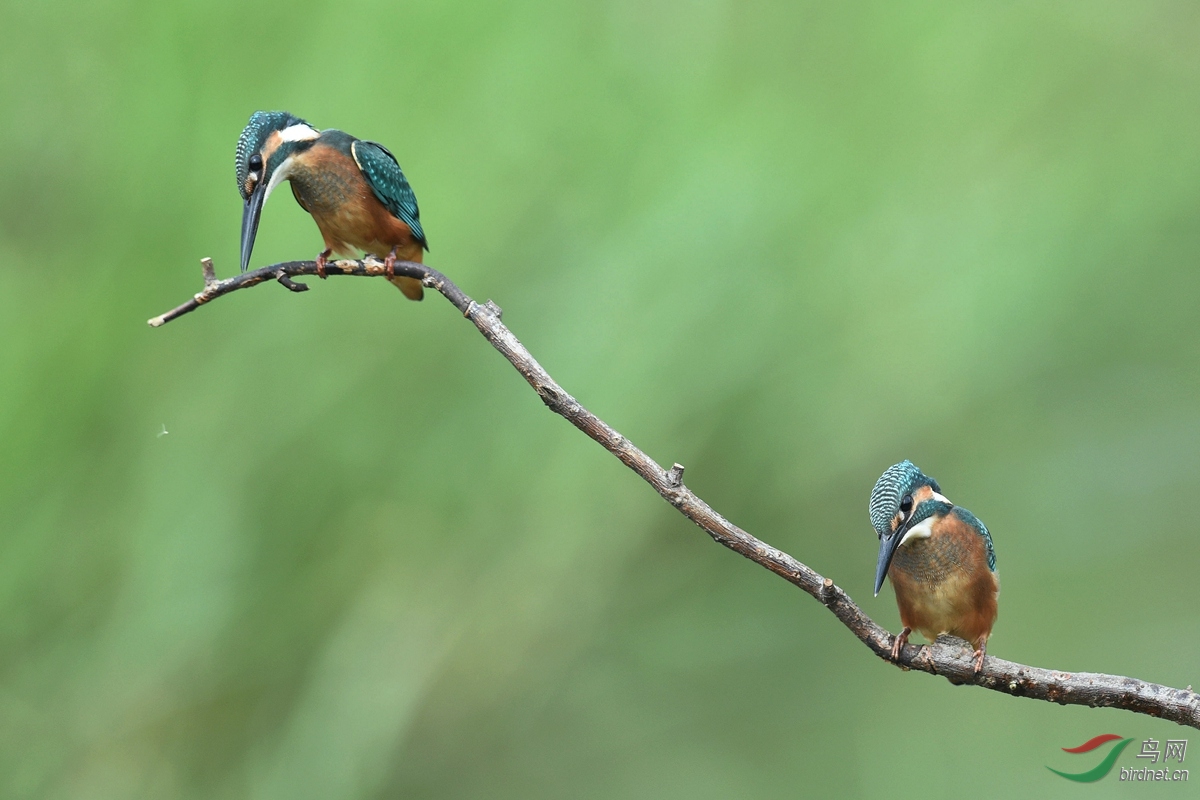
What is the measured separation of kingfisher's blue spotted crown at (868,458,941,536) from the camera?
1.16m

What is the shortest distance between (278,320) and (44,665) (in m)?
1.14

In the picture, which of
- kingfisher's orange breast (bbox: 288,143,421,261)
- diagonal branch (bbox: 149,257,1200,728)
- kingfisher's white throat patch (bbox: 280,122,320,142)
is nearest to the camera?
A: diagonal branch (bbox: 149,257,1200,728)

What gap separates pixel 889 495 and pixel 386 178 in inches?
36.5

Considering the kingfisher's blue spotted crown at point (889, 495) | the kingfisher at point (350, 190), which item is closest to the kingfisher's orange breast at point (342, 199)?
the kingfisher at point (350, 190)

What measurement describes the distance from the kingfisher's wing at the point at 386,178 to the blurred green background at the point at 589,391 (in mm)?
1309

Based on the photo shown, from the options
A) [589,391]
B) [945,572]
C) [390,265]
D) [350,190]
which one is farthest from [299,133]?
[589,391]

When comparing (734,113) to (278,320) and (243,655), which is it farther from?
(243,655)

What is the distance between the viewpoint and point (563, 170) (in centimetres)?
329

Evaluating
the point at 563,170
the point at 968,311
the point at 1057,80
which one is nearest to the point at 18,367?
the point at 563,170

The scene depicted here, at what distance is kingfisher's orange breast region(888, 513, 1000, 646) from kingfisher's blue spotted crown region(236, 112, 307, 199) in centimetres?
99

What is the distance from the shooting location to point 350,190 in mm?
1578
